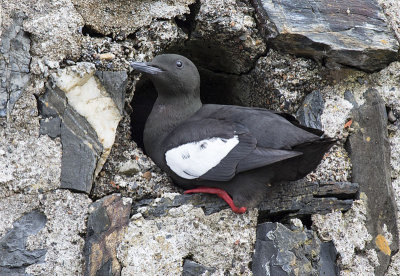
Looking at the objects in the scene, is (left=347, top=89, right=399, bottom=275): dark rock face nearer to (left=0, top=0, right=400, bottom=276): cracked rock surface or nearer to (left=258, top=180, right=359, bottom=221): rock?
(left=0, top=0, right=400, bottom=276): cracked rock surface

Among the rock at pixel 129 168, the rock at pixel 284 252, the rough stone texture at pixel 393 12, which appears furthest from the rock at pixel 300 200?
the rough stone texture at pixel 393 12

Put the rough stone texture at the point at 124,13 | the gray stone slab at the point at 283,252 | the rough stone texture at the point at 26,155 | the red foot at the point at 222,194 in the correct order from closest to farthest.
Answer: the rough stone texture at the point at 26,155 → the gray stone slab at the point at 283,252 → the red foot at the point at 222,194 → the rough stone texture at the point at 124,13

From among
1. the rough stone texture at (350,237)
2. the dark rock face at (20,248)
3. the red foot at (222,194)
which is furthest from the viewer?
the rough stone texture at (350,237)

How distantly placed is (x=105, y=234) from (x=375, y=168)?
5.83 feet

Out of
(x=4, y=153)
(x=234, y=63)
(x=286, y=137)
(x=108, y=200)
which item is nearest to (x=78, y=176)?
(x=108, y=200)

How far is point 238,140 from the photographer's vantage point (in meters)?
3.31

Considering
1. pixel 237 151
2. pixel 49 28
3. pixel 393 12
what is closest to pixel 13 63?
→ pixel 49 28

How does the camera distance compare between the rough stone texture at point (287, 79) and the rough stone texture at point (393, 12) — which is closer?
the rough stone texture at point (287, 79)

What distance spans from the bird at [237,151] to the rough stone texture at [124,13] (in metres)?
0.26

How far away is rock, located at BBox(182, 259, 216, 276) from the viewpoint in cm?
317

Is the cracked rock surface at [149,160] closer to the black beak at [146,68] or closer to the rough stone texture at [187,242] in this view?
the rough stone texture at [187,242]

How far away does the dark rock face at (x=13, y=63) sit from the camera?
3125 millimetres

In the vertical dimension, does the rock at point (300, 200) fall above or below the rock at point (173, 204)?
above

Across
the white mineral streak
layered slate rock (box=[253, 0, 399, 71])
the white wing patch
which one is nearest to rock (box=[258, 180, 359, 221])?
the white wing patch
